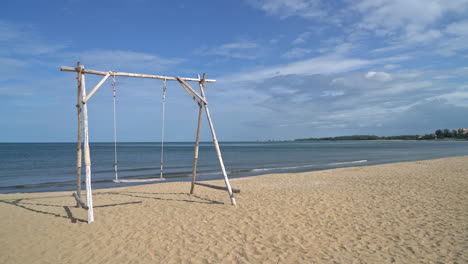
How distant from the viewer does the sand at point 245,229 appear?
460 cm

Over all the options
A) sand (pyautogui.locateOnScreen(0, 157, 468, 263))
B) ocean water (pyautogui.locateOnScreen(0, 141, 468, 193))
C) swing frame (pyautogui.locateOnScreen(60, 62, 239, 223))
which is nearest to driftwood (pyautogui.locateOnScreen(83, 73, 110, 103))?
swing frame (pyautogui.locateOnScreen(60, 62, 239, 223))

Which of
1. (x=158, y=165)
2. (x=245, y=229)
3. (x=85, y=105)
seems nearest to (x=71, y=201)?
(x=85, y=105)

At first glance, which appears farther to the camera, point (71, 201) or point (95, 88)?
point (71, 201)

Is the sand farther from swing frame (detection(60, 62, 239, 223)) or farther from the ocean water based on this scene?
the ocean water

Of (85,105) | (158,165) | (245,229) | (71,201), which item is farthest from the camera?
(158,165)

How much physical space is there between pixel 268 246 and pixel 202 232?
1.53m

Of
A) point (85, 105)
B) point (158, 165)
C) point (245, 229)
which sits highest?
point (85, 105)

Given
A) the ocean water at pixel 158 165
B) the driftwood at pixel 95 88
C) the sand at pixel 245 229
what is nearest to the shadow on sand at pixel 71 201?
the sand at pixel 245 229

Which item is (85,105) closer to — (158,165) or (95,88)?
(95,88)

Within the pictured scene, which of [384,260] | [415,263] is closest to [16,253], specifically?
[384,260]

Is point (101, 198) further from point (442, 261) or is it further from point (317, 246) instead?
point (442, 261)

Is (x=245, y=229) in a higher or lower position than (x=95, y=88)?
lower

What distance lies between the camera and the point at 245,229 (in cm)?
588

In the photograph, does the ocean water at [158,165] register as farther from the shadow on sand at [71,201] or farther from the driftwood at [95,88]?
the driftwood at [95,88]
